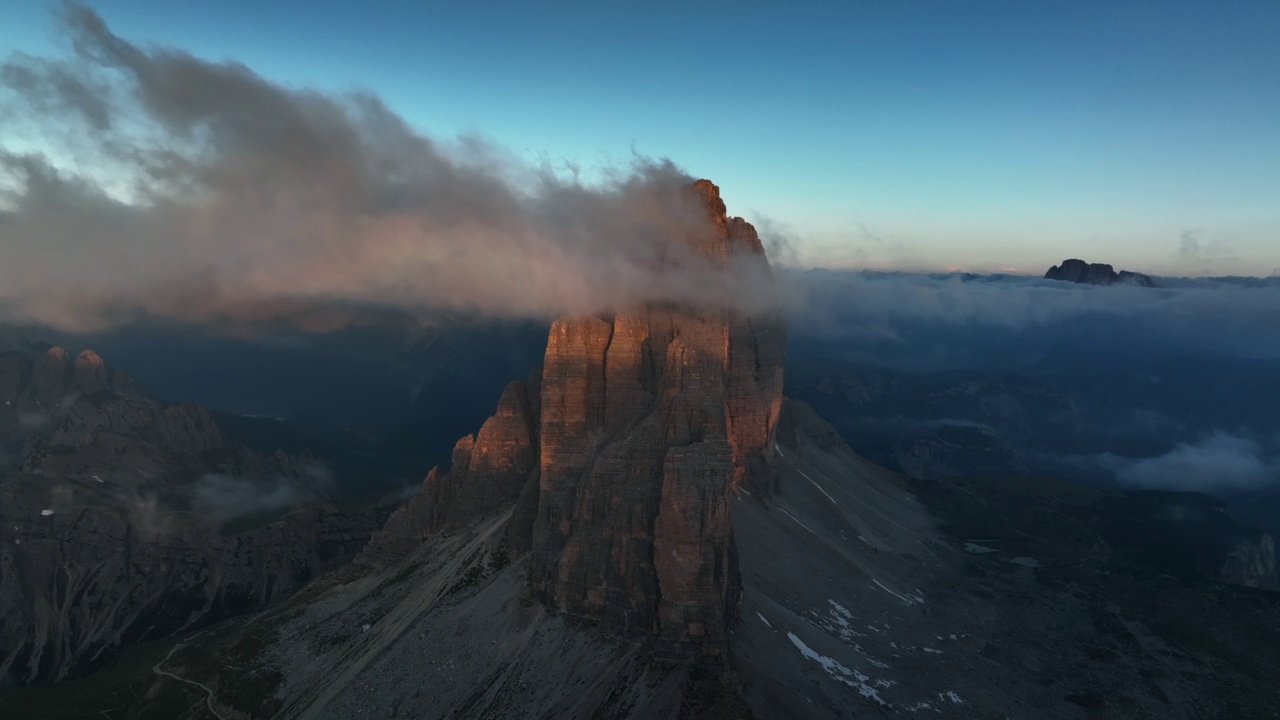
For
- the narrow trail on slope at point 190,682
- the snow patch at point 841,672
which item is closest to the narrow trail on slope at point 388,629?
the narrow trail on slope at point 190,682

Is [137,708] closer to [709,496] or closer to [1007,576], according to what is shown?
[709,496]

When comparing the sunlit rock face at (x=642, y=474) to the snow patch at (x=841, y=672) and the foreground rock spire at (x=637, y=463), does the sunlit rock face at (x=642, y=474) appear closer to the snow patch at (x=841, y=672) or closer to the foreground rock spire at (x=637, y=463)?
the foreground rock spire at (x=637, y=463)

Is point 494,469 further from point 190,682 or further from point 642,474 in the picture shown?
point 190,682

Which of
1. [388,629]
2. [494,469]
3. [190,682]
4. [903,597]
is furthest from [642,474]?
[190,682]

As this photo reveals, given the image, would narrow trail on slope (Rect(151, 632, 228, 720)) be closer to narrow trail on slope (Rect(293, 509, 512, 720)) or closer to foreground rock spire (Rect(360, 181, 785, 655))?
narrow trail on slope (Rect(293, 509, 512, 720))

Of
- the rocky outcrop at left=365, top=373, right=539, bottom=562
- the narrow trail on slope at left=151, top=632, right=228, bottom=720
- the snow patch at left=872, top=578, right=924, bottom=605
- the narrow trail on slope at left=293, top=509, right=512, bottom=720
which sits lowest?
the narrow trail on slope at left=151, top=632, right=228, bottom=720

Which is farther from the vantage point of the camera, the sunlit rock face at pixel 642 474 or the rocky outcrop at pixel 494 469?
the rocky outcrop at pixel 494 469

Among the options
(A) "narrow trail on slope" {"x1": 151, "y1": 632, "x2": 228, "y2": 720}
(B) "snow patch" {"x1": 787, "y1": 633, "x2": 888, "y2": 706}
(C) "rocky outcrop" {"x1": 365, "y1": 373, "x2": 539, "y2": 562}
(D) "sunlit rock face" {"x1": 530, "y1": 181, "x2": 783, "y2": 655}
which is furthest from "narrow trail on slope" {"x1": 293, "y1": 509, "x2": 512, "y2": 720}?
(B) "snow patch" {"x1": 787, "y1": 633, "x2": 888, "y2": 706}
